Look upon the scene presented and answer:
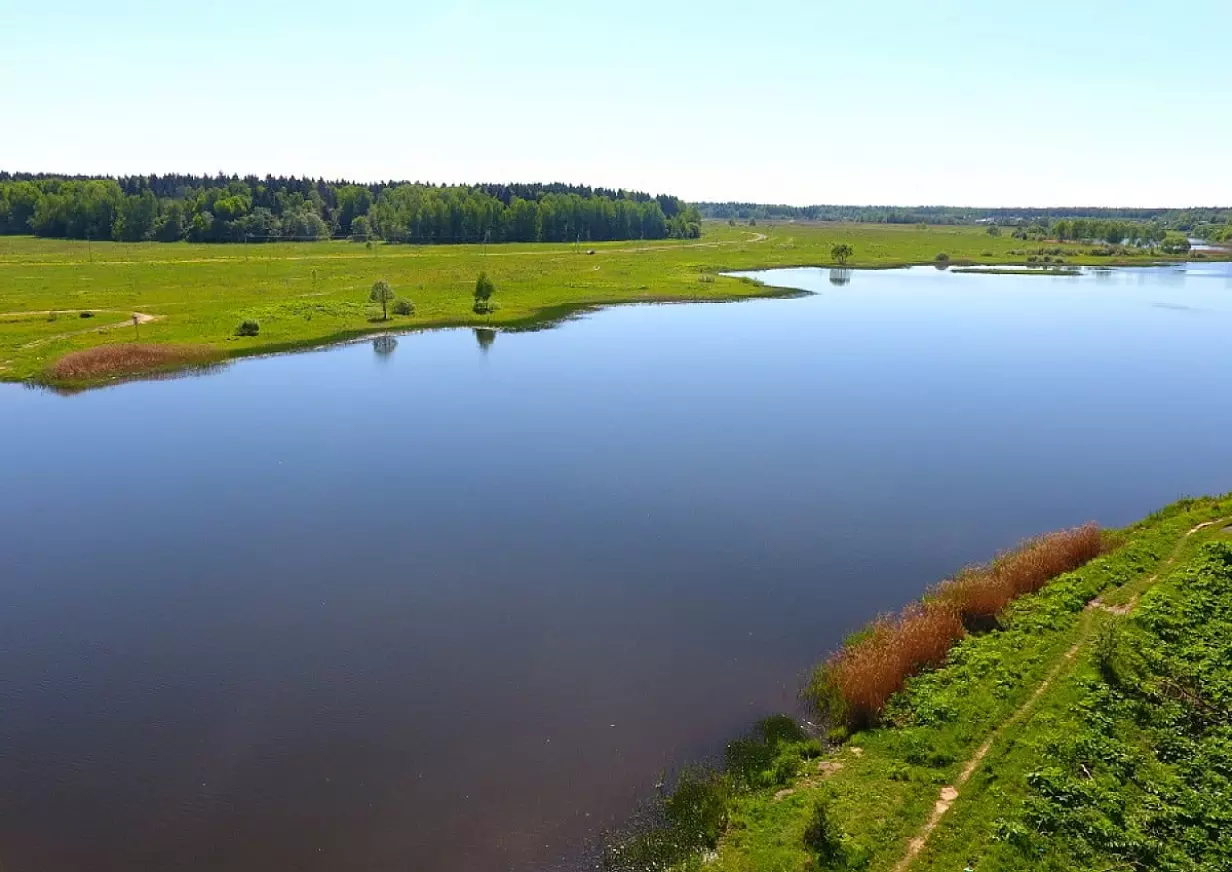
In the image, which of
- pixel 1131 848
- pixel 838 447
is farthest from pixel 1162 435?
pixel 1131 848

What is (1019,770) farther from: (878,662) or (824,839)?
(824,839)

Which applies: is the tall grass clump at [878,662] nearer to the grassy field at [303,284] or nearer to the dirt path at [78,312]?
the grassy field at [303,284]

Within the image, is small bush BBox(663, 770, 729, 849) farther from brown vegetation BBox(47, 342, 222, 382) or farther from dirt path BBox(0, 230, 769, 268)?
dirt path BBox(0, 230, 769, 268)

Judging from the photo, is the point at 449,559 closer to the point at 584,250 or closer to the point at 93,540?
the point at 93,540

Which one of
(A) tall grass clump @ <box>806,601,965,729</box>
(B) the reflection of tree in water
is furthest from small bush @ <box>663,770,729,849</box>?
(B) the reflection of tree in water

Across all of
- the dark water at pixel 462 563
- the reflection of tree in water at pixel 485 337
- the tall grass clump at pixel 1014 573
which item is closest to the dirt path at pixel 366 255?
the reflection of tree in water at pixel 485 337

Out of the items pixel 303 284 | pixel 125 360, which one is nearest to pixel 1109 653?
pixel 125 360
